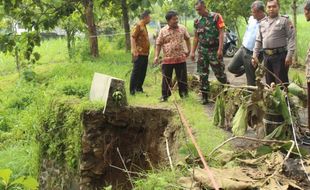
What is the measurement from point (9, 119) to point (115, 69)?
2.81 metres

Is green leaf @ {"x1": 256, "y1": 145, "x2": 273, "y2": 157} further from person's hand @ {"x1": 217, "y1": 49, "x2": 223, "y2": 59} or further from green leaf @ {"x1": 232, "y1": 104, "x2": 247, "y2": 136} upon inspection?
person's hand @ {"x1": 217, "y1": 49, "x2": 223, "y2": 59}

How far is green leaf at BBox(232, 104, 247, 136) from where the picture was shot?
5.27m

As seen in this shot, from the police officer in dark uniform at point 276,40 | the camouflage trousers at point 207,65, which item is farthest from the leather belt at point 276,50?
the camouflage trousers at point 207,65

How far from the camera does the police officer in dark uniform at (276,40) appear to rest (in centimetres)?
625

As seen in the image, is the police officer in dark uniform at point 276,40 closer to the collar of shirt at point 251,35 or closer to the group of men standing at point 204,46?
the group of men standing at point 204,46

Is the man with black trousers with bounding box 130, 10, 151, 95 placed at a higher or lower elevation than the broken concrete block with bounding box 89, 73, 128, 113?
higher

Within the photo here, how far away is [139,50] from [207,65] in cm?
137

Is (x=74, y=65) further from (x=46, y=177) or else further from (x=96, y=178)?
(x=96, y=178)

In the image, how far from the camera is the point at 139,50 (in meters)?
8.64

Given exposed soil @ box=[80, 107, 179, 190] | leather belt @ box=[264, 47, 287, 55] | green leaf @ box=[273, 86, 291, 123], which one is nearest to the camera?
green leaf @ box=[273, 86, 291, 123]

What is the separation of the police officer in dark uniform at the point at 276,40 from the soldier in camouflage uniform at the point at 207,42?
110 cm

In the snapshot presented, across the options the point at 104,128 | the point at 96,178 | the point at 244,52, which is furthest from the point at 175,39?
the point at 96,178

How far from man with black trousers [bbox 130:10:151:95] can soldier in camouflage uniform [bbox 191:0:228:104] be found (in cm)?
105

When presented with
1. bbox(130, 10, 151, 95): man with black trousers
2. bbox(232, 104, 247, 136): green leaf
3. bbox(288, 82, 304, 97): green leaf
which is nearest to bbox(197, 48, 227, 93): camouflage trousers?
bbox(130, 10, 151, 95): man with black trousers
